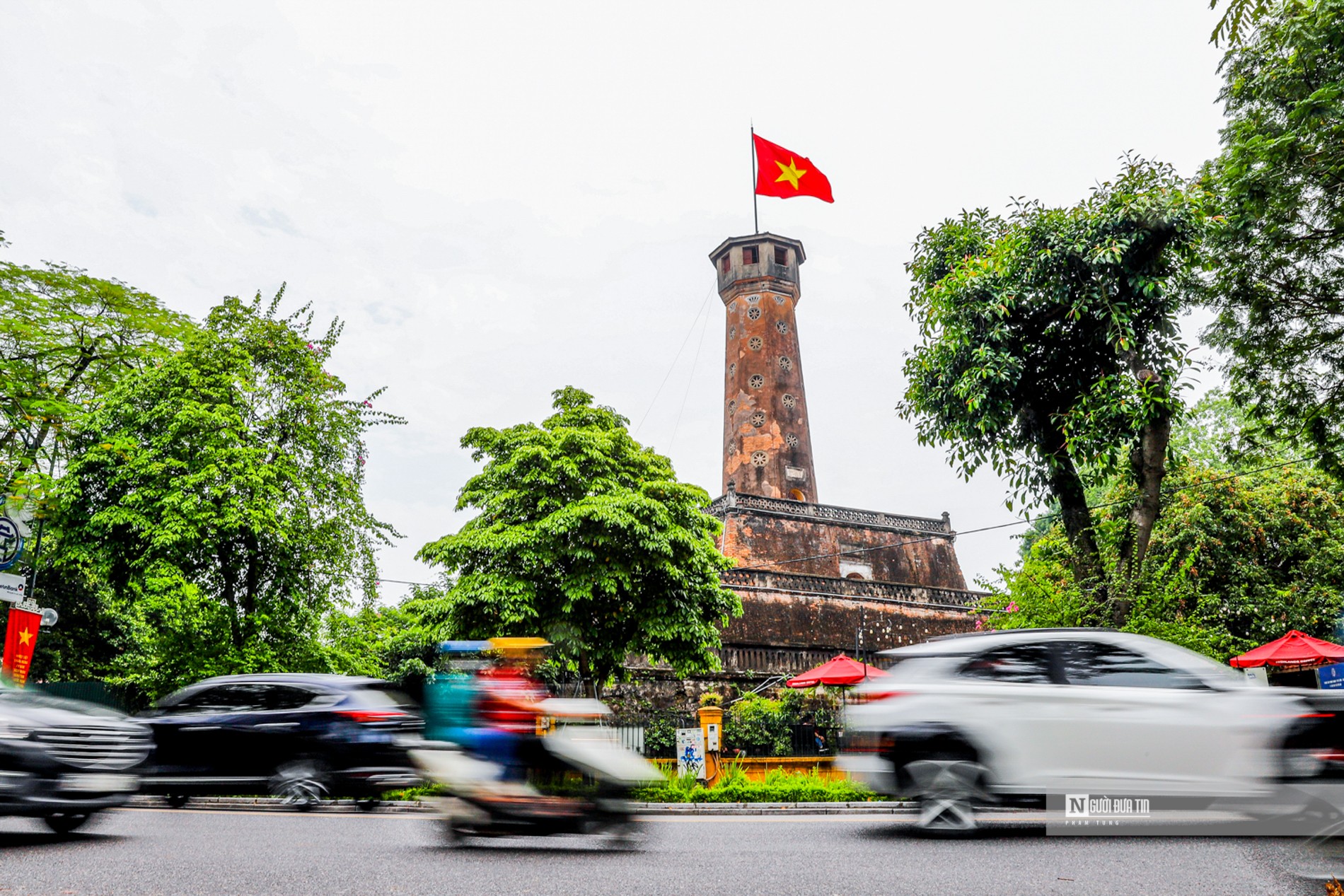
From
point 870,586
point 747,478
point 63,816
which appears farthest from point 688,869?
point 747,478

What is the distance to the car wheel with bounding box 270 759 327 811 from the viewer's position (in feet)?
32.8

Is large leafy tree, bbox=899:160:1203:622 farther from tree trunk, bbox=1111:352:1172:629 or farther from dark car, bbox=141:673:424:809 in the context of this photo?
dark car, bbox=141:673:424:809

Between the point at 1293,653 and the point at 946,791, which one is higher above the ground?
the point at 1293,653

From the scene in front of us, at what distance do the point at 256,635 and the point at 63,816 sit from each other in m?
12.6

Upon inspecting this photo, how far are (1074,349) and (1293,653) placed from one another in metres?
6.94

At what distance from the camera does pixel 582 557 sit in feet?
67.6

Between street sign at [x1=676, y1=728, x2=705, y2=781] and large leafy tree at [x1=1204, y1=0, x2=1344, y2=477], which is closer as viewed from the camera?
large leafy tree at [x1=1204, y1=0, x2=1344, y2=477]

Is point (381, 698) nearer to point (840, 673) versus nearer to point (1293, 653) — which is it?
point (840, 673)

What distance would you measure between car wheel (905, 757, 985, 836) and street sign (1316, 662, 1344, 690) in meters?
20.9

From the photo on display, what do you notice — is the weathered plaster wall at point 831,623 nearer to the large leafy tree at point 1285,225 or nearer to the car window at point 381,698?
the large leafy tree at point 1285,225

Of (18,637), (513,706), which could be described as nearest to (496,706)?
(513,706)

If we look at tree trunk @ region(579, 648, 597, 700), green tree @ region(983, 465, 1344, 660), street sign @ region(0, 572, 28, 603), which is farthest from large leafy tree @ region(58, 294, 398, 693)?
green tree @ region(983, 465, 1344, 660)

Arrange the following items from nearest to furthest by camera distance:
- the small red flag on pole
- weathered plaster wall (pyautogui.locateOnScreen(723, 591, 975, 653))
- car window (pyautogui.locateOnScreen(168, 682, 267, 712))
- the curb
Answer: car window (pyautogui.locateOnScreen(168, 682, 267, 712)) → the curb → the small red flag on pole → weathered plaster wall (pyautogui.locateOnScreen(723, 591, 975, 653))

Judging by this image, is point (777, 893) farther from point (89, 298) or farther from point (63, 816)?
point (89, 298)
